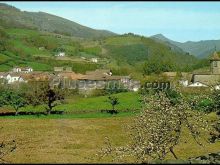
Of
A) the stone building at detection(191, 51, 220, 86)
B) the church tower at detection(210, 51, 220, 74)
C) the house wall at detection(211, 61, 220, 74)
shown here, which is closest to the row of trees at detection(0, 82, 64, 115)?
the stone building at detection(191, 51, 220, 86)

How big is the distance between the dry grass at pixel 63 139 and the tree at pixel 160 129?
14.9 meters

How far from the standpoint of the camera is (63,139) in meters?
54.7

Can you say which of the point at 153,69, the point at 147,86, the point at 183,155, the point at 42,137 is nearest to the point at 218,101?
the point at 183,155

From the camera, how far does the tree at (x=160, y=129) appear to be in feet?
67.3

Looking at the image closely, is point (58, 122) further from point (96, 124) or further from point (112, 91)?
point (112, 91)

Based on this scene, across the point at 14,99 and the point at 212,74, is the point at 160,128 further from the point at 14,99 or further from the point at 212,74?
the point at 212,74

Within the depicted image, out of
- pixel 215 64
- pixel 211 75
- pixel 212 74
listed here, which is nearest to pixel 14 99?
pixel 215 64

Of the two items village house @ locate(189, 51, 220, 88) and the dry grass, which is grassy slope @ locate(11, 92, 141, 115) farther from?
village house @ locate(189, 51, 220, 88)

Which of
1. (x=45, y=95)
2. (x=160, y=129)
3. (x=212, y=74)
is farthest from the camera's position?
(x=212, y=74)

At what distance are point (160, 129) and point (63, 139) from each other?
34.8 metres

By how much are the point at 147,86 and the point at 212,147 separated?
2810 inches

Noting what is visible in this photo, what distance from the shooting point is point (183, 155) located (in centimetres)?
4138

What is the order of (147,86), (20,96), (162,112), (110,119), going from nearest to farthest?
(162,112)
(110,119)
(20,96)
(147,86)

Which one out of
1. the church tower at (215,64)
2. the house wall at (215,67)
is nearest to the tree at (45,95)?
the church tower at (215,64)
